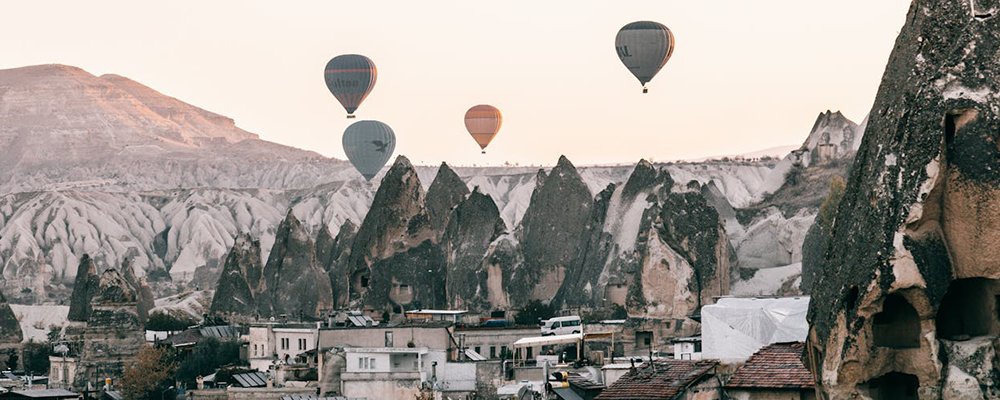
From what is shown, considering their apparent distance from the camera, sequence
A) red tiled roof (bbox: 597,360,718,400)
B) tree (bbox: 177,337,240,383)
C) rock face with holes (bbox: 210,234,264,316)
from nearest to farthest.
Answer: red tiled roof (bbox: 597,360,718,400) < tree (bbox: 177,337,240,383) < rock face with holes (bbox: 210,234,264,316)

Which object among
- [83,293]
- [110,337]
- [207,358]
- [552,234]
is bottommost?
[207,358]

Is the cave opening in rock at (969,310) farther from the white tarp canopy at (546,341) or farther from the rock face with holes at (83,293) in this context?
the rock face with holes at (83,293)

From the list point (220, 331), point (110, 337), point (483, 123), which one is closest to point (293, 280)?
point (483, 123)

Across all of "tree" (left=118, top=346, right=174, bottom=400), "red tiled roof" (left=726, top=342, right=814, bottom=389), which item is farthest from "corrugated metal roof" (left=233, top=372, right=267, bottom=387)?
"red tiled roof" (left=726, top=342, right=814, bottom=389)

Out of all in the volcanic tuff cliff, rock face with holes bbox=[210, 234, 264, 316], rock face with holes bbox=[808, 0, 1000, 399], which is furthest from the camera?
rock face with holes bbox=[210, 234, 264, 316]

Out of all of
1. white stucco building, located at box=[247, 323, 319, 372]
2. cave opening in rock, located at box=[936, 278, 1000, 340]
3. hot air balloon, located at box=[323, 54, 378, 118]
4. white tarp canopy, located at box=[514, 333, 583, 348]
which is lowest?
cave opening in rock, located at box=[936, 278, 1000, 340]

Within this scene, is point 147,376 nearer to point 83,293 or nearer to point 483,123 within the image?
point 83,293

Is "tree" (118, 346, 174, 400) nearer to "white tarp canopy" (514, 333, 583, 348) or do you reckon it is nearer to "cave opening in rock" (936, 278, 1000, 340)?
"white tarp canopy" (514, 333, 583, 348)
